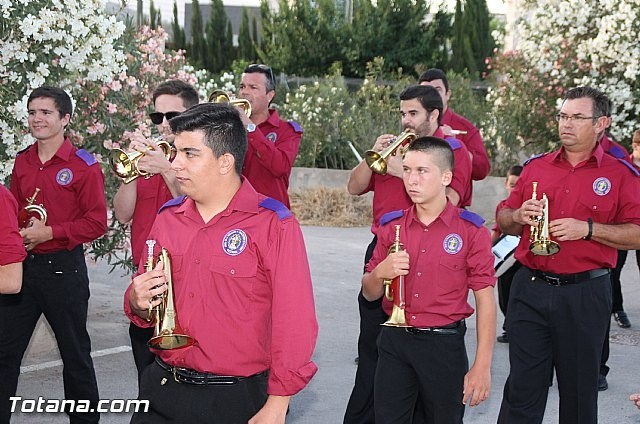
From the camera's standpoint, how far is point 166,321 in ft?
12.4

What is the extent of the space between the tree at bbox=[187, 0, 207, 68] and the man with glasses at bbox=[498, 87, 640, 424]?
24.9 meters

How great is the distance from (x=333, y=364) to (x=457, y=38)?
18635 millimetres

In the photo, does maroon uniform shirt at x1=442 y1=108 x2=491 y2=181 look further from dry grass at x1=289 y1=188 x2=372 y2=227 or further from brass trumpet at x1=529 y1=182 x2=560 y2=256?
dry grass at x1=289 y1=188 x2=372 y2=227

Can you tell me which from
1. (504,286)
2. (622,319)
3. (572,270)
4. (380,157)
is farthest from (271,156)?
(622,319)

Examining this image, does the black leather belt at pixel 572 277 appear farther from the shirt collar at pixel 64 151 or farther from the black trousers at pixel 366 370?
the shirt collar at pixel 64 151

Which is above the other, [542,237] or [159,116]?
[159,116]

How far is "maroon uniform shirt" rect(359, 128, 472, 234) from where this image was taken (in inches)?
247

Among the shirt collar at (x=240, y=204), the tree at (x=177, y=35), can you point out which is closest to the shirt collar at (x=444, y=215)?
the shirt collar at (x=240, y=204)

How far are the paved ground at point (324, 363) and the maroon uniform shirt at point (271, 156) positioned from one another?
154cm

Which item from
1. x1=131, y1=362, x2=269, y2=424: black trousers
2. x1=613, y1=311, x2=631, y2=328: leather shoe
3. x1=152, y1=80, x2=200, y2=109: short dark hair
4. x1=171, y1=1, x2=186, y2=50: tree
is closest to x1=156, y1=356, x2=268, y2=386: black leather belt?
x1=131, y1=362, x2=269, y2=424: black trousers

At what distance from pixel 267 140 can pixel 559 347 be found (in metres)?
2.42

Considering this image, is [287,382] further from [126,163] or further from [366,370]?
[366,370]

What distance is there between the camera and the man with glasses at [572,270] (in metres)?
5.75

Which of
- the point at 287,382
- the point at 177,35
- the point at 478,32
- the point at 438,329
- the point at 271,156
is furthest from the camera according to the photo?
the point at 177,35
